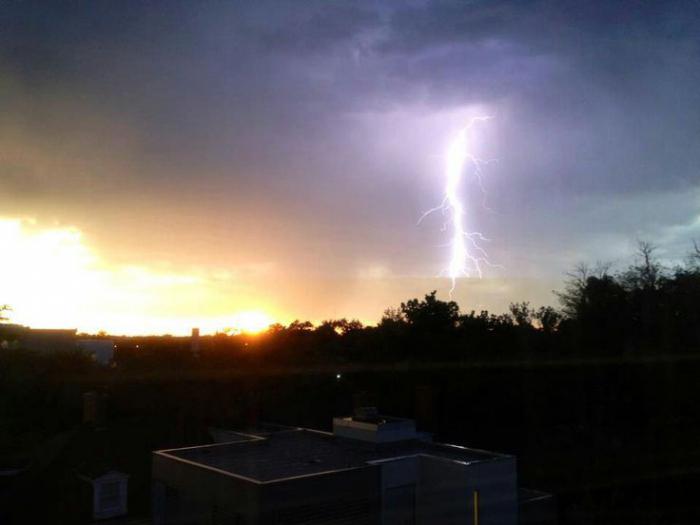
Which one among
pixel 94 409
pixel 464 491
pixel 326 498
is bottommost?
pixel 464 491

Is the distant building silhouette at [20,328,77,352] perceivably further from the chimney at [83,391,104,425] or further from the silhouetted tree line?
the chimney at [83,391,104,425]

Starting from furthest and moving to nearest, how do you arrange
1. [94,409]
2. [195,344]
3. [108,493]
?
1. [195,344]
2. [94,409]
3. [108,493]

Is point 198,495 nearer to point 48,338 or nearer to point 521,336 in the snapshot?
point 521,336

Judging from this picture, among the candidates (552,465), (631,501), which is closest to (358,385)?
(552,465)

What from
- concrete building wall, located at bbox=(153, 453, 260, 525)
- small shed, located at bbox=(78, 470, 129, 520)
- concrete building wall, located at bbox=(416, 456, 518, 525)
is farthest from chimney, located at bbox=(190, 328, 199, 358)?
concrete building wall, located at bbox=(416, 456, 518, 525)

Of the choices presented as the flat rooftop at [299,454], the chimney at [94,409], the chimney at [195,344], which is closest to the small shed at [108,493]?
the flat rooftop at [299,454]

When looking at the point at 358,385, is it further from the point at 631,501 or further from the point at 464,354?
the point at 631,501

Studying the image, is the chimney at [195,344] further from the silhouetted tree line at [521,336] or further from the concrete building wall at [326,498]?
the concrete building wall at [326,498]

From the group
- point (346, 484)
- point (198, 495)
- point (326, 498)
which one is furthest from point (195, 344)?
point (326, 498)
